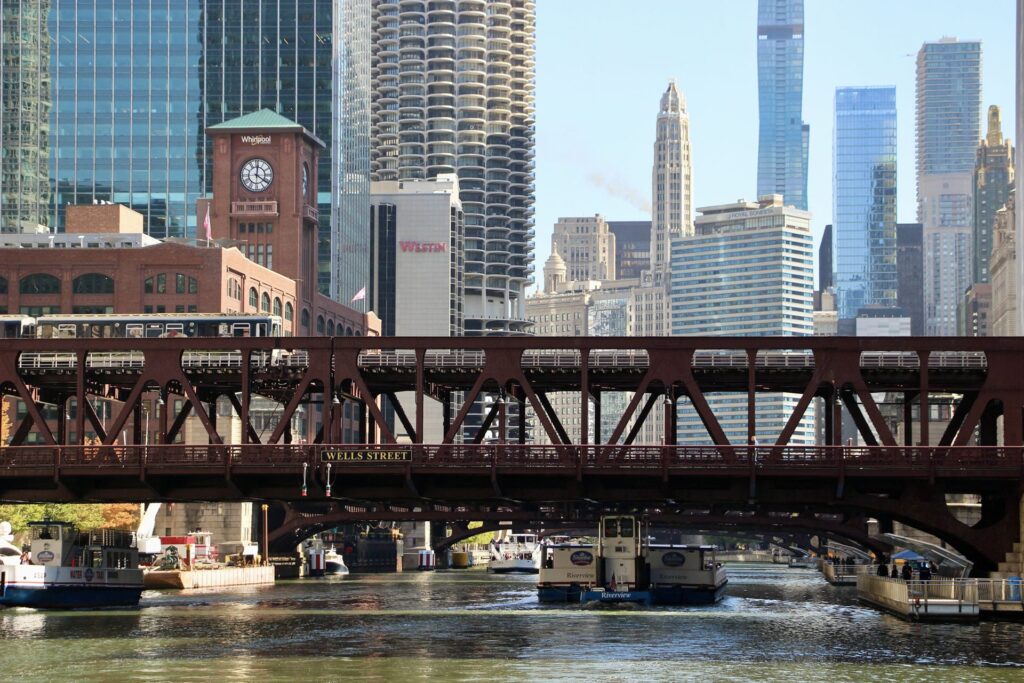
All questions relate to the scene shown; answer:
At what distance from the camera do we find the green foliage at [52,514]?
6545 inches

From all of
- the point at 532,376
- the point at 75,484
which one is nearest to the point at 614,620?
the point at 532,376

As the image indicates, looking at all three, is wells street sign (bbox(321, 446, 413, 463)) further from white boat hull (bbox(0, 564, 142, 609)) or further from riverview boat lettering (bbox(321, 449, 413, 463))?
white boat hull (bbox(0, 564, 142, 609))

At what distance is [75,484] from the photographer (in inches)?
4493

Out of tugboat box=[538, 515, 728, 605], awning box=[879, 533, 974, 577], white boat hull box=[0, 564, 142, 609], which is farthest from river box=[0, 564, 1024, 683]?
awning box=[879, 533, 974, 577]

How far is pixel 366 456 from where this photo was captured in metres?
111

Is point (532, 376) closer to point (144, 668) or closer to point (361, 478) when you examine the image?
point (361, 478)

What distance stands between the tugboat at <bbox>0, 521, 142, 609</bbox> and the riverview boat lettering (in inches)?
1020

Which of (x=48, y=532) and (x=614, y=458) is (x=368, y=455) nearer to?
(x=614, y=458)

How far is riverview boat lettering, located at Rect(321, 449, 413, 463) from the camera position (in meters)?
110

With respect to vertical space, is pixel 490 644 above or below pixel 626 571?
below

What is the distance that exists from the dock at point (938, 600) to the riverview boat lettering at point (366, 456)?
31.7 m

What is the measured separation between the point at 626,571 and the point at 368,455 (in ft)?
118

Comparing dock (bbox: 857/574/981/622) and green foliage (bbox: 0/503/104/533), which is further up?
green foliage (bbox: 0/503/104/533)

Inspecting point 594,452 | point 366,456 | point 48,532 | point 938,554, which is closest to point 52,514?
point 48,532
